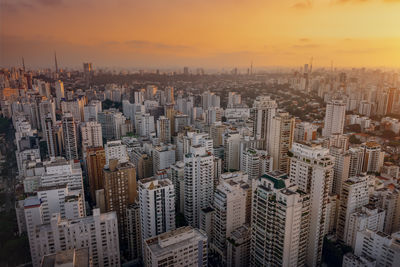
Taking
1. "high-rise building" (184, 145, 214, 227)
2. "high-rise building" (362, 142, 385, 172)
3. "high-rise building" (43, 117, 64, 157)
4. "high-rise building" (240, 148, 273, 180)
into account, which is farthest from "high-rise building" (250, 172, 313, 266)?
"high-rise building" (43, 117, 64, 157)

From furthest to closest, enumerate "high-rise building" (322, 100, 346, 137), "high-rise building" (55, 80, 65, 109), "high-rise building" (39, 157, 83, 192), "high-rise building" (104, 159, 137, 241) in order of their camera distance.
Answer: "high-rise building" (55, 80, 65, 109) < "high-rise building" (322, 100, 346, 137) < "high-rise building" (39, 157, 83, 192) < "high-rise building" (104, 159, 137, 241)

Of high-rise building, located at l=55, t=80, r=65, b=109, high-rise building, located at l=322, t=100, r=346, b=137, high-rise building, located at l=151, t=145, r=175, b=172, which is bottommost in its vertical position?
high-rise building, located at l=151, t=145, r=175, b=172

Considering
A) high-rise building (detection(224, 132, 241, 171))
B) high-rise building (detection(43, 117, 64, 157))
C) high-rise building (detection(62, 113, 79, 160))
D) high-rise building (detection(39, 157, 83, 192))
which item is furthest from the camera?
high-rise building (detection(43, 117, 64, 157))

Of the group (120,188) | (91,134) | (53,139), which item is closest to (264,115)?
(120,188)

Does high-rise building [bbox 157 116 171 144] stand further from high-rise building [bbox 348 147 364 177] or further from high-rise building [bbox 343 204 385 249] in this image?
high-rise building [bbox 343 204 385 249]

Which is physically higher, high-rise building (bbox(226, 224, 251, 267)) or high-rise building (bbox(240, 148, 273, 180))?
high-rise building (bbox(240, 148, 273, 180))

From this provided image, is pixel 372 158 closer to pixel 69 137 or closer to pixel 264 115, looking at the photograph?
pixel 264 115

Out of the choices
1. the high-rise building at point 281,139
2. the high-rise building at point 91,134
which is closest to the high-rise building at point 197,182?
the high-rise building at point 281,139

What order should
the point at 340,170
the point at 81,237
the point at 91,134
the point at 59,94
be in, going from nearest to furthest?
the point at 81,237, the point at 340,170, the point at 91,134, the point at 59,94
